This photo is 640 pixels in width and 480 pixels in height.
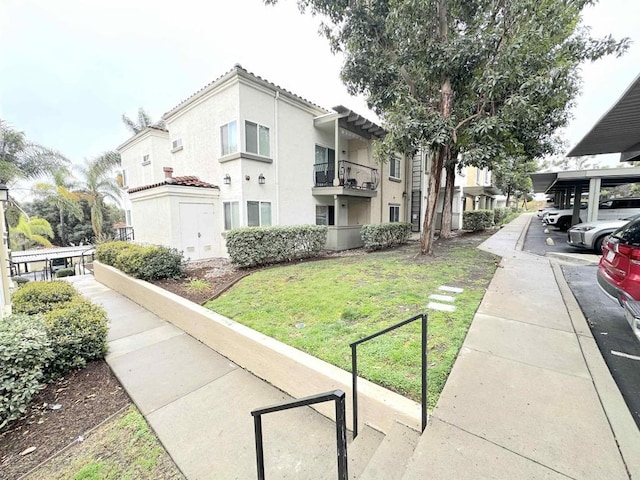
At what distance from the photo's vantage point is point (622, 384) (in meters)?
2.69

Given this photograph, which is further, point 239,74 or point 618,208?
point 618,208

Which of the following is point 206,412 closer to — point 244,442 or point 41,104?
point 244,442

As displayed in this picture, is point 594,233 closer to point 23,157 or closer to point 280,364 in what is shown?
point 280,364

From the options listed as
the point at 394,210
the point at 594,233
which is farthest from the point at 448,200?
the point at 594,233

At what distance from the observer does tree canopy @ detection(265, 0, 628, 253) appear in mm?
7023

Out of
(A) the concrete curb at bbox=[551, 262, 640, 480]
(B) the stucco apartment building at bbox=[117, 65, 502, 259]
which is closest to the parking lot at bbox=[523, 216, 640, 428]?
(A) the concrete curb at bbox=[551, 262, 640, 480]

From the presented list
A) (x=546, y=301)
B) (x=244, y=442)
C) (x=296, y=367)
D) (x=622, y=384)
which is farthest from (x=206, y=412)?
(x=546, y=301)

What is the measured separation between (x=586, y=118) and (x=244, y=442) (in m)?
49.8

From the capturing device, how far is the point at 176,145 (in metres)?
13.8

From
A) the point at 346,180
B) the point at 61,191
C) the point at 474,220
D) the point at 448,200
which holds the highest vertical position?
the point at 61,191

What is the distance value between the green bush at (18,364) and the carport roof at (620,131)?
9.70 metres

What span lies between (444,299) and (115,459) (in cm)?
501

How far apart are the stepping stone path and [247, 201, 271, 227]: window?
7.48 metres

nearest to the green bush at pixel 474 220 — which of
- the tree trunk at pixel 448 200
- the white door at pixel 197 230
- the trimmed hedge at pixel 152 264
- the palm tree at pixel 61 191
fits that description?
the tree trunk at pixel 448 200
